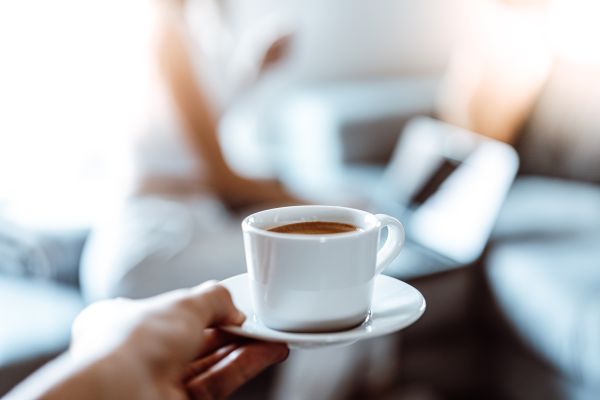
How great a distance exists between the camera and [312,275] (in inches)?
16.0

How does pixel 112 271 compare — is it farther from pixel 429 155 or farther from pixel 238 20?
pixel 238 20

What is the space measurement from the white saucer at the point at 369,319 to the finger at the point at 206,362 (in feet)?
0.07

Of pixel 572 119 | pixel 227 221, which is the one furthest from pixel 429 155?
Answer: pixel 227 221

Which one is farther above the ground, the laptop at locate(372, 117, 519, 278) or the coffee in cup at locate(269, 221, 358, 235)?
the coffee in cup at locate(269, 221, 358, 235)

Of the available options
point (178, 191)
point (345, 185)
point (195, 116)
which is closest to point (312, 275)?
point (178, 191)

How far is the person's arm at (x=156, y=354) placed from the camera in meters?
0.35

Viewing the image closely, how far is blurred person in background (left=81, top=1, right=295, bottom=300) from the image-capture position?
1.22 meters

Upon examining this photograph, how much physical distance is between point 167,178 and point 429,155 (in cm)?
55

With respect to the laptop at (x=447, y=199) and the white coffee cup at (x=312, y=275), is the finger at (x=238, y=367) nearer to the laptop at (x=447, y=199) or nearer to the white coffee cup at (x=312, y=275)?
the white coffee cup at (x=312, y=275)

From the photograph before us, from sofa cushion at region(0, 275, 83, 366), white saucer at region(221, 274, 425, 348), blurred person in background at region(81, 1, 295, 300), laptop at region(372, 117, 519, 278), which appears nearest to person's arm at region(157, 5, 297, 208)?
blurred person in background at region(81, 1, 295, 300)

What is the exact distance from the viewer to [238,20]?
287 centimetres

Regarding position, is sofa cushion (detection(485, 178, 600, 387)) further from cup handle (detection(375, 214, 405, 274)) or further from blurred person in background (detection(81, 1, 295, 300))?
cup handle (detection(375, 214, 405, 274))

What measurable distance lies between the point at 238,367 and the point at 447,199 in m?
0.77

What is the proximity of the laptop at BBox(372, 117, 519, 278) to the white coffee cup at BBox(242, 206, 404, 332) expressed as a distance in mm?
398
